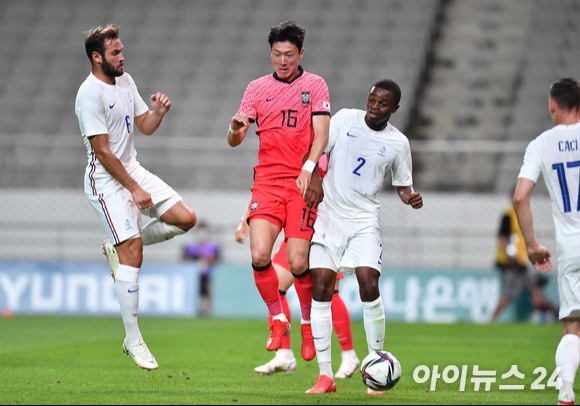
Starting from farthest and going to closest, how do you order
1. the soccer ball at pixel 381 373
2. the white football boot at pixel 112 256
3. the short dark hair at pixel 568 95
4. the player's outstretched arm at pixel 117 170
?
the white football boot at pixel 112 256, the player's outstretched arm at pixel 117 170, the soccer ball at pixel 381 373, the short dark hair at pixel 568 95

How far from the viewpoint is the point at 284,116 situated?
304 inches

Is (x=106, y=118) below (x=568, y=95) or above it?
below

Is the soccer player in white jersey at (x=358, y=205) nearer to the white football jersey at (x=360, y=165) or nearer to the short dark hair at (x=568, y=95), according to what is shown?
the white football jersey at (x=360, y=165)

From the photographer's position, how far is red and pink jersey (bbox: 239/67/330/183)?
771 centimetres

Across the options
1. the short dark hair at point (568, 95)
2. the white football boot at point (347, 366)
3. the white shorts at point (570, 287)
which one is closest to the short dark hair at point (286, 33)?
the short dark hair at point (568, 95)

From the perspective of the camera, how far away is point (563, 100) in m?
6.54

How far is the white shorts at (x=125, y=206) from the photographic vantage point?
7.70 metres

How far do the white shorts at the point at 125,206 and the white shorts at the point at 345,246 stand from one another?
1.34m

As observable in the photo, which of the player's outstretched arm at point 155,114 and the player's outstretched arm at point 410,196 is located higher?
the player's outstretched arm at point 155,114

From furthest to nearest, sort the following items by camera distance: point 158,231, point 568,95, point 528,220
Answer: point 158,231
point 568,95
point 528,220

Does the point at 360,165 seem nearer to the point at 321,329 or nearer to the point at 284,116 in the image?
the point at 284,116

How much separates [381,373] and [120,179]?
2574 mm

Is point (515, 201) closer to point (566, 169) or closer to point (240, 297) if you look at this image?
point (566, 169)

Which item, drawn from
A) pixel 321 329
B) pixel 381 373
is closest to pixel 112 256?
pixel 321 329
